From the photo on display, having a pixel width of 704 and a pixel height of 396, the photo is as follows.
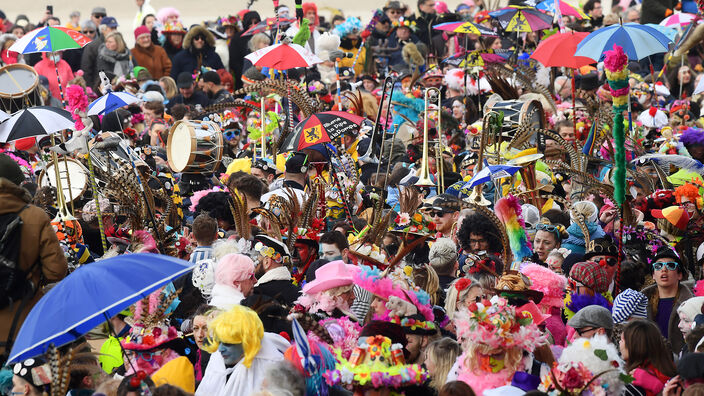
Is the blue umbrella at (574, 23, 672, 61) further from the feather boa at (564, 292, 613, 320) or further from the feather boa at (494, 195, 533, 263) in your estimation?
the feather boa at (564, 292, 613, 320)

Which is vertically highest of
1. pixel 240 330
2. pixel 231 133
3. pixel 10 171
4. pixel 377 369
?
pixel 10 171

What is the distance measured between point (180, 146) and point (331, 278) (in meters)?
4.70

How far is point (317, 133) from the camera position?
32.5ft

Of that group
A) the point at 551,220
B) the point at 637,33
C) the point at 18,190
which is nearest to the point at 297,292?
the point at 18,190

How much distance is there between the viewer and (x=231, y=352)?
227 inches

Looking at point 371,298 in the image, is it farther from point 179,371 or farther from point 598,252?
point 598,252

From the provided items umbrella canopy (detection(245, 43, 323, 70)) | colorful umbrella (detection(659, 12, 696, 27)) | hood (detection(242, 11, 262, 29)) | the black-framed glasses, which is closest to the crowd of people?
the black-framed glasses

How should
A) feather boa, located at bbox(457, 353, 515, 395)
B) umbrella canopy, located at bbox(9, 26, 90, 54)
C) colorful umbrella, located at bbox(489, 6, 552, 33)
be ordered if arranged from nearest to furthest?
feather boa, located at bbox(457, 353, 515, 395) < umbrella canopy, located at bbox(9, 26, 90, 54) < colorful umbrella, located at bbox(489, 6, 552, 33)

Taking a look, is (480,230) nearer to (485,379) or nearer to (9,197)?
(485,379)

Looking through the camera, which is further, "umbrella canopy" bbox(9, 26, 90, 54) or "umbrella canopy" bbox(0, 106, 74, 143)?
"umbrella canopy" bbox(9, 26, 90, 54)

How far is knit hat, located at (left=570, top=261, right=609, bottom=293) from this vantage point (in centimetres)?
744

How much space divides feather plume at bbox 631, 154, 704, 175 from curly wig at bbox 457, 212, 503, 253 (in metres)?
2.43

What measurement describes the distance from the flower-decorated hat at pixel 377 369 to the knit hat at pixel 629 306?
209 centimetres

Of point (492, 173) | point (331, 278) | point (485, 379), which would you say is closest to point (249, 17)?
point (492, 173)
